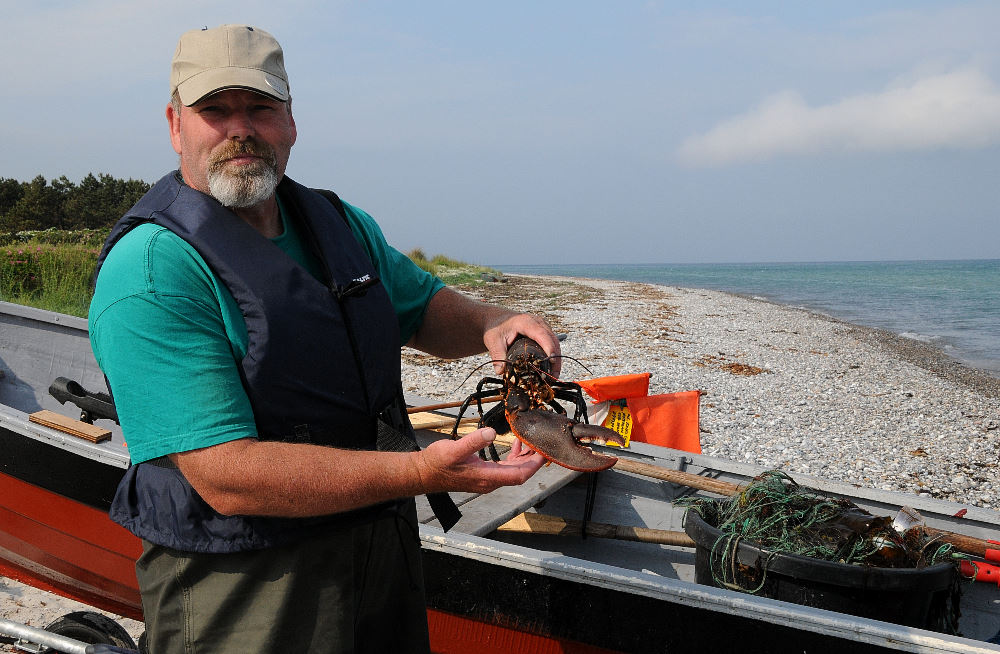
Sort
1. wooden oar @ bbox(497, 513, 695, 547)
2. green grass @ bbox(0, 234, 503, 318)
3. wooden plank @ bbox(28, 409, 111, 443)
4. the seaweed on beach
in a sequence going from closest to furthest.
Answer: the seaweed on beach, wooden plank @ bbox(28, 409, 111, 443), wooden oar @ bbox(497, 513, 695, 547), green grass @ bbox(0, 234, 503, 318)

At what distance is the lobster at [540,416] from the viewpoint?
6.91ft

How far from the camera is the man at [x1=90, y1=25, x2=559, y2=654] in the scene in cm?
161

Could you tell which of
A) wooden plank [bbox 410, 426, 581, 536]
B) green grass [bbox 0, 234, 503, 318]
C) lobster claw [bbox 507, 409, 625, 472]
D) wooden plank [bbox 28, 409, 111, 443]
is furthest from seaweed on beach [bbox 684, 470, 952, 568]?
green grass [bbox 0, 234, 503, 318]

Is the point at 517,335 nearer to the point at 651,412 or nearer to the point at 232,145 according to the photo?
the point at 232,145

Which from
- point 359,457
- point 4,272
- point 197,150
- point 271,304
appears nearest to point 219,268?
point 271,304

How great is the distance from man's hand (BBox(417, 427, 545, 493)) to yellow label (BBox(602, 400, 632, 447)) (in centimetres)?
391

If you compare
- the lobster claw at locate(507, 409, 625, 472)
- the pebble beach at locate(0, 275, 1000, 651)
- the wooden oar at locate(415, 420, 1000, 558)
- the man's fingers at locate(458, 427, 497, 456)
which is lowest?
the pebble beach at locate(0, 275, 1000, 651)

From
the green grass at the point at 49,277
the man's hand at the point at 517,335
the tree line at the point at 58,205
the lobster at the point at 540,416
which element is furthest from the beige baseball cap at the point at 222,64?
the tree line at the point at 58,205

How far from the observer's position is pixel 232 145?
1939mm

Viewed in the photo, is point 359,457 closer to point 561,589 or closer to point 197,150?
point 197,150

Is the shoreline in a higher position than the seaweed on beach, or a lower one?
lower

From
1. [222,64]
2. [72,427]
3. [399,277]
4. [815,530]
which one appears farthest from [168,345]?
[72,427]

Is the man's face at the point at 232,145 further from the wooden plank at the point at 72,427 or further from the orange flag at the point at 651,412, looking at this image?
the orange flag at the point at 651,412

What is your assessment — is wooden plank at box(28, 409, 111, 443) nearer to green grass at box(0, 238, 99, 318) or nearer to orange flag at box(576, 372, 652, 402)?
orange flag at box(576, 372, 652, 402)
